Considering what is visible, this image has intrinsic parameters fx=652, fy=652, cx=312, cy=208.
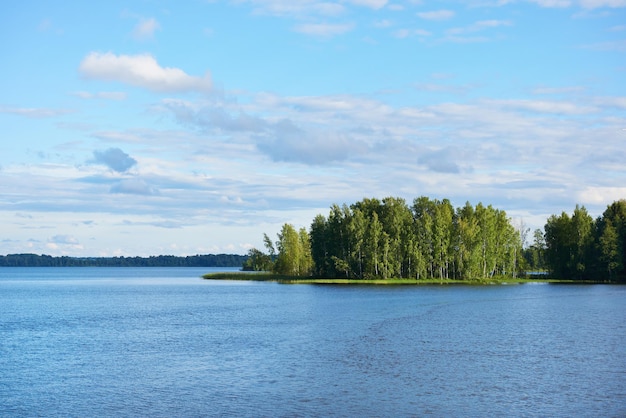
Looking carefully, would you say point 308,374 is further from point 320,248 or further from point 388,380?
point 320,248

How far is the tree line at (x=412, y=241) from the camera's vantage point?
135 meters

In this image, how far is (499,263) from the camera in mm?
152375

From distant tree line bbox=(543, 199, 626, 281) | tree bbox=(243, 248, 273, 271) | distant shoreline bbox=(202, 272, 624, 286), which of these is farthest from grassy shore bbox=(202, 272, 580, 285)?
tree bbox=(243, 248, 273, 271)

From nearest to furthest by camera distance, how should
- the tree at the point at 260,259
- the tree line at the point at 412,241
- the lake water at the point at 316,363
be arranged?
the lake water at the point at 316,363 < the tree line at the point at 412,241 < the tree at the point at 260,259

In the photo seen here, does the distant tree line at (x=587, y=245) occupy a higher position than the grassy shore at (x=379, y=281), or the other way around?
the distant tree line at (x=587, y=245)

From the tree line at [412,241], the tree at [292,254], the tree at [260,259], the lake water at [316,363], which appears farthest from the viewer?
the tree at [260,259]

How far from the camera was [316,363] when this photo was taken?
3938 cm

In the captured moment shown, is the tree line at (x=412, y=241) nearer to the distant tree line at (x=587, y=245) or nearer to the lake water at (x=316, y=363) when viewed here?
the distant tree line at (x=587, y=245)

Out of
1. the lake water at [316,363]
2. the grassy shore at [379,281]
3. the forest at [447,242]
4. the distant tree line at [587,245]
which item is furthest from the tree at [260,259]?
the lake water at [316,363]

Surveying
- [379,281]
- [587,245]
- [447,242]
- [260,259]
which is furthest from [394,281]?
[260,259]

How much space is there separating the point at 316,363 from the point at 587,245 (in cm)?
12177

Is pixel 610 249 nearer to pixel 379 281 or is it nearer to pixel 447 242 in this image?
pixel 447 242

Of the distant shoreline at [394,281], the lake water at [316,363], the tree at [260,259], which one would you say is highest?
the tree at [260,259]

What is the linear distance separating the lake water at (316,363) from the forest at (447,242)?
6187 cm
